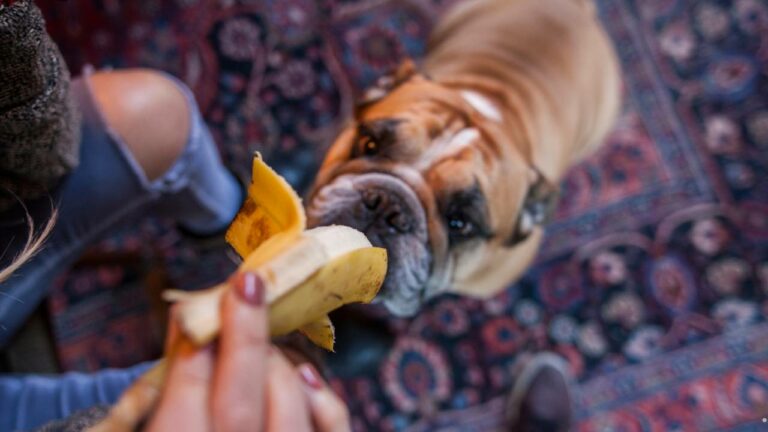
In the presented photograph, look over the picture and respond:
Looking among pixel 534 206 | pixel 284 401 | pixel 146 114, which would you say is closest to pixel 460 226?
pixel 534 206

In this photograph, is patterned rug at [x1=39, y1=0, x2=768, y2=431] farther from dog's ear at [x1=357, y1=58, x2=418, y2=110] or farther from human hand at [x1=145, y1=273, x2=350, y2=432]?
human hand at [x1=145, y1=273, x2=350, y2=432]

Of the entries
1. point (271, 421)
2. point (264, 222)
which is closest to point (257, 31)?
point (264, 222)

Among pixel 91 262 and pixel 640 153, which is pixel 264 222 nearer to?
pixel 91 262

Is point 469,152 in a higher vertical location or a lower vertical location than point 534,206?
higher

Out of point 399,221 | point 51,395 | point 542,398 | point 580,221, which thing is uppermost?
point 399,221

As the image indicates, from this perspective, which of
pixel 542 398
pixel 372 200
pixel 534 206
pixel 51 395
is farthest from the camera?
pixel 542 398

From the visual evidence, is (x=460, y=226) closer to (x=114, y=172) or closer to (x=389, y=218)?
(x=389, y=218)

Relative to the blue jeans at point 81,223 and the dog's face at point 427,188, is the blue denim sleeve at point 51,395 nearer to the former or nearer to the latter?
the blue jeans at point 81,223
